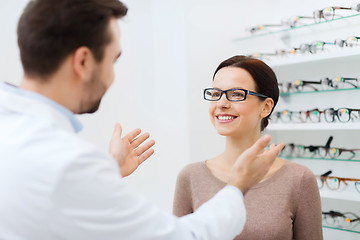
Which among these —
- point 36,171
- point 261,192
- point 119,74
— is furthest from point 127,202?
point 119,74

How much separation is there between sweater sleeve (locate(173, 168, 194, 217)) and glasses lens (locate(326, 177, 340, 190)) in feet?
3.47

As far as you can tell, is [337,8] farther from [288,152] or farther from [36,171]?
[36,171]

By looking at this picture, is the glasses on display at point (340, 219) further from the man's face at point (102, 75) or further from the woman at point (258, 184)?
the man's face at point (102, 75)

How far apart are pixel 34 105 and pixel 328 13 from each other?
7.18ft

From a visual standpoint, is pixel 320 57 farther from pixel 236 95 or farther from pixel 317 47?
pixel 236 95

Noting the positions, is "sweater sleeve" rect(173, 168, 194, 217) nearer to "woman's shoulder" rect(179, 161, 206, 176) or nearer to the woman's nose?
Result: "woman's shoulder" rect(179, 161, 206, 176)

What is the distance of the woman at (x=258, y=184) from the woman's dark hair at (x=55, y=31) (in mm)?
881

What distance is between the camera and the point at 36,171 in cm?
93

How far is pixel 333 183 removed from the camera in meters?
2.61

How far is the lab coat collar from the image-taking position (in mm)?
1037

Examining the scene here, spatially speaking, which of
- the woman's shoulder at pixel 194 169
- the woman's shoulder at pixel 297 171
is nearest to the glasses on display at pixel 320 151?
the woman's shoulder at pixel 297 171

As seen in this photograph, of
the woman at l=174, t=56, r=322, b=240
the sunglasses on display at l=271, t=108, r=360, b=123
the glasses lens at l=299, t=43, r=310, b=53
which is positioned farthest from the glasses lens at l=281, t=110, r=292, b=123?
the woman at l=174, t=56, r=322, b=240

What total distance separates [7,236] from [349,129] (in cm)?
218

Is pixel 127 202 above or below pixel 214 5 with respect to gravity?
below
